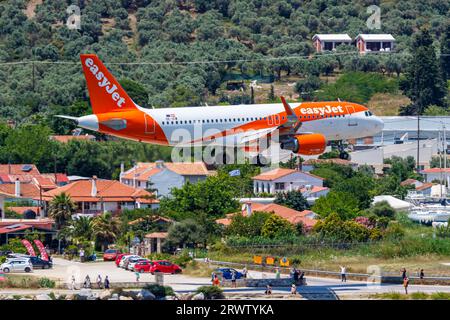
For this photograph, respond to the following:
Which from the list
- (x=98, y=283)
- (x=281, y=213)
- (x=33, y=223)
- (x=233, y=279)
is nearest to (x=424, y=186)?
(x=281, y=213)

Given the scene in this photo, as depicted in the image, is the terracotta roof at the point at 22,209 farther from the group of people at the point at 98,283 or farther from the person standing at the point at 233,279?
the person standing at the point at 233,279

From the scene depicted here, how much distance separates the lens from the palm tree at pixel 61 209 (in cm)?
11125

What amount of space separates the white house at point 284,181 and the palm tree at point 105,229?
96.3 feet

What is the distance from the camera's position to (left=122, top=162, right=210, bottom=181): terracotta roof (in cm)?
11481

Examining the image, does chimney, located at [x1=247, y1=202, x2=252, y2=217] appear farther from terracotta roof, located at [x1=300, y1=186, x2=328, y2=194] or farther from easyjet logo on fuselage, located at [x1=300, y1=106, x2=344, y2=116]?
easyjet logo on fuselage, located at [x1=300, y1=106, x2=344, y2=116]

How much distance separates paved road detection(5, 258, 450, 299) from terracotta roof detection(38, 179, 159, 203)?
2703 centimetres

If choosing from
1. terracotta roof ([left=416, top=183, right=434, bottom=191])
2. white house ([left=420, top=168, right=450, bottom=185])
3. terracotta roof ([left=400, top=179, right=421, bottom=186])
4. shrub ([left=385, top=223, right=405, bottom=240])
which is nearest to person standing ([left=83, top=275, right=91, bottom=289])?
shrub ([left=385, top=223, right=405, bottom=240])

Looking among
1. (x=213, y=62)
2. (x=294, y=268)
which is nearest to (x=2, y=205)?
(x=294, y=268)

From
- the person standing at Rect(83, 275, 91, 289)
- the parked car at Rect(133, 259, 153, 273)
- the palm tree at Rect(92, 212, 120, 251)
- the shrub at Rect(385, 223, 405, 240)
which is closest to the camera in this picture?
the person standing at Rect(83, 275, 91, 289)

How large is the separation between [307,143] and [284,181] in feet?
194

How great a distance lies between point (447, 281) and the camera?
74938 mm

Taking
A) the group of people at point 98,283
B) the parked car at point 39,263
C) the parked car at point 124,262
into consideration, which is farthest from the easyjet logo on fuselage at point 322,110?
the parked car at point 39,263

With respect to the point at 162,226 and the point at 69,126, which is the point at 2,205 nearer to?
the point at 162,226
